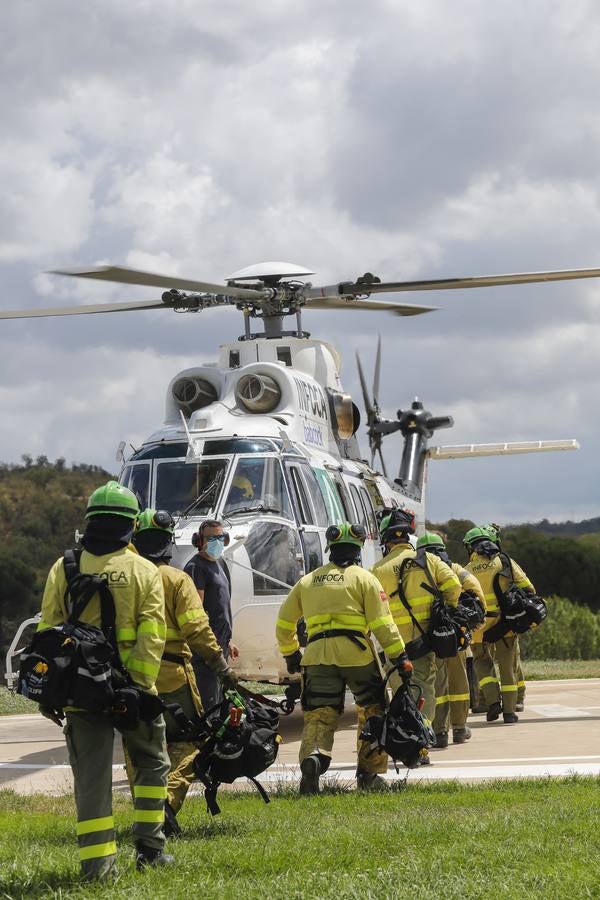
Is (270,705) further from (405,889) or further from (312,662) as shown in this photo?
(405,889)

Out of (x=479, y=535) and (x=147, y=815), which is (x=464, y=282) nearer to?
(x=479, y=535)

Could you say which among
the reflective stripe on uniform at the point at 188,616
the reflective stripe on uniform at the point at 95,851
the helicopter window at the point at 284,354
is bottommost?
the reflective stripe on uniform at the point at 95,851

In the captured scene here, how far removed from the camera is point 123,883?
5848 mm

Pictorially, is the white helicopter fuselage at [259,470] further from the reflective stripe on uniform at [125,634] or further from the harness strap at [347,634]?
the reflective stripe on uniform at [125,634]

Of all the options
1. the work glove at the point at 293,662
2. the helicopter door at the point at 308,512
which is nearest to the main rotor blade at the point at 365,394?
the helicopter door at the point at 308,512

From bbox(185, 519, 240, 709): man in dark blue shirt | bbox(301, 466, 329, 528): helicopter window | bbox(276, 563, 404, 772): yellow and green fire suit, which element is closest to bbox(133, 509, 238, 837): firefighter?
bbox(276, 563, 404, 772): yellow and green fire suit

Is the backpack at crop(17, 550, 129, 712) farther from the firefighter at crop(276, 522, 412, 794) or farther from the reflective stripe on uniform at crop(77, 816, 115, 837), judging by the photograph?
the firefighter at crop(276, 522, 412, 794)

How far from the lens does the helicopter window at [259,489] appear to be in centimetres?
1238

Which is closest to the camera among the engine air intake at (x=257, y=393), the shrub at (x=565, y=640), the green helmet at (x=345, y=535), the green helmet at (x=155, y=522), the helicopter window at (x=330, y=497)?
the green helmet at (x=155, y=522)

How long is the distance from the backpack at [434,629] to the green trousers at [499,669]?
9.86 feet

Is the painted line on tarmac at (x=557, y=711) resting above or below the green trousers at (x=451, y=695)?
below

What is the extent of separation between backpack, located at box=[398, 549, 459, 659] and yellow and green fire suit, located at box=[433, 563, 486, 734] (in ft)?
2.02

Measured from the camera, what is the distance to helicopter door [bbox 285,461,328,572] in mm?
12609

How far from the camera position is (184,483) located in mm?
12508
